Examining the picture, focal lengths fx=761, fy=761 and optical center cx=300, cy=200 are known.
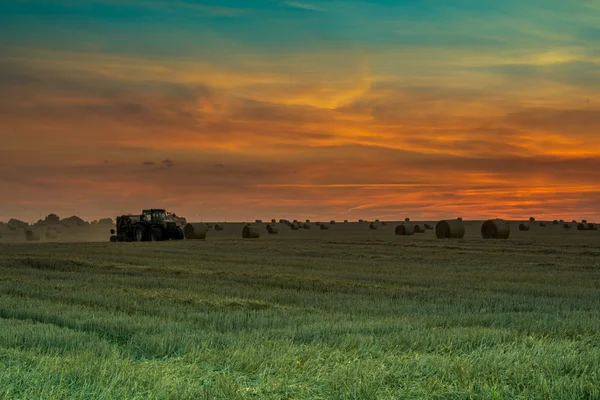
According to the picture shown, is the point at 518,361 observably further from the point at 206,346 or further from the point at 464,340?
the point at 206,346

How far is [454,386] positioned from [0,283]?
1705 centimetres

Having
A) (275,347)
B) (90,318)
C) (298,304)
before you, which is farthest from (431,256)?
(275,347)

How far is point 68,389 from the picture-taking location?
24.1 feet

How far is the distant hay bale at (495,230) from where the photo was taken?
51.2m

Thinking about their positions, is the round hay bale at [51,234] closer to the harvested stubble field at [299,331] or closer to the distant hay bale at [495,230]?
the distant hay bale at [495,230]

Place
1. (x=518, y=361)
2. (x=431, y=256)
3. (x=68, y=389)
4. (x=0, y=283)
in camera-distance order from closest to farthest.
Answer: (x=68, y=389) → (x=518, y=361) → (x=0, y=283) → (x=431, y=256)

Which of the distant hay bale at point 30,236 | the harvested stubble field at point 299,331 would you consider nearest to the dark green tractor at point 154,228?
the harvested stubble field at point 299,331

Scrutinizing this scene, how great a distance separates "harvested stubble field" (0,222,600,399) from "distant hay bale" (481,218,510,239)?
21861 mm

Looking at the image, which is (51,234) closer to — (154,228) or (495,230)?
(154,228)

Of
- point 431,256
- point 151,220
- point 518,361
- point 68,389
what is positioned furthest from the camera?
point 151,220

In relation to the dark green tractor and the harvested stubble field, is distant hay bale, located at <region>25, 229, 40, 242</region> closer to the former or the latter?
the dark green tractor

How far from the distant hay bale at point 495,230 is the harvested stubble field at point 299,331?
21.9m

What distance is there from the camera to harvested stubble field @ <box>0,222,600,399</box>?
7.58 m

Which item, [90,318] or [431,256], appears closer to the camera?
[90,318]
